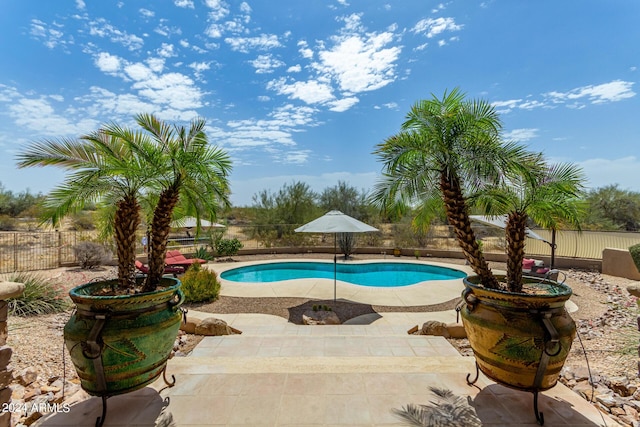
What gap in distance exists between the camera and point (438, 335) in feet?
17.3

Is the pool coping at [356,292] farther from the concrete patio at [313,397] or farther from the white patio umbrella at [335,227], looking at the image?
the concrete patio at [313,397]

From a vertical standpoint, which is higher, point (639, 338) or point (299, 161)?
point (299, 161)

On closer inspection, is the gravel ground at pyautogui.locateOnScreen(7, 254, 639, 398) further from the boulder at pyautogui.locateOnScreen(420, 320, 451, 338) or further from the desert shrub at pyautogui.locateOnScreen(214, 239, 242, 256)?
the desert shrub at pyautogui.locateOnScreen(214, 239, 242, 256)

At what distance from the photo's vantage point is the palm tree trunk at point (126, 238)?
3.10 m

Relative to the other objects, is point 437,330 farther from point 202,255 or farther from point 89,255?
point 89,255

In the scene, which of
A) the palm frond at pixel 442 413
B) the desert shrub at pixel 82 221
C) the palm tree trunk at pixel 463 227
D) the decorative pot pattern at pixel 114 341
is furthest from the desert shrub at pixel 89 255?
the desert shrub at pixel 82 221

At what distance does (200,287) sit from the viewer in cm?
785

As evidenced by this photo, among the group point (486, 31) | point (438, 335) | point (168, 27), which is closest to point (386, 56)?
point (486, 31)

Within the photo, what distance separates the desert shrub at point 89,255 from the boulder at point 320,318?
9.49 m

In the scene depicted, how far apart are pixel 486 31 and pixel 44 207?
903 centimetres

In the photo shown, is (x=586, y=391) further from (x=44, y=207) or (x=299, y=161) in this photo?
(x=299, y=161)

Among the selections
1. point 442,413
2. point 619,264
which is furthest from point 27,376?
point 619,264

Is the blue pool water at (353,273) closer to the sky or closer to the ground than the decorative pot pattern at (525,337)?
closer to the ground

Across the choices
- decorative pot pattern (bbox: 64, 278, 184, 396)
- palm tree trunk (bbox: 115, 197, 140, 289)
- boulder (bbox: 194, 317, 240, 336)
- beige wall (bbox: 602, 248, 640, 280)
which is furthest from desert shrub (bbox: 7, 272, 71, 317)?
beige wall (bbox: 602, 248, 640, 280)
